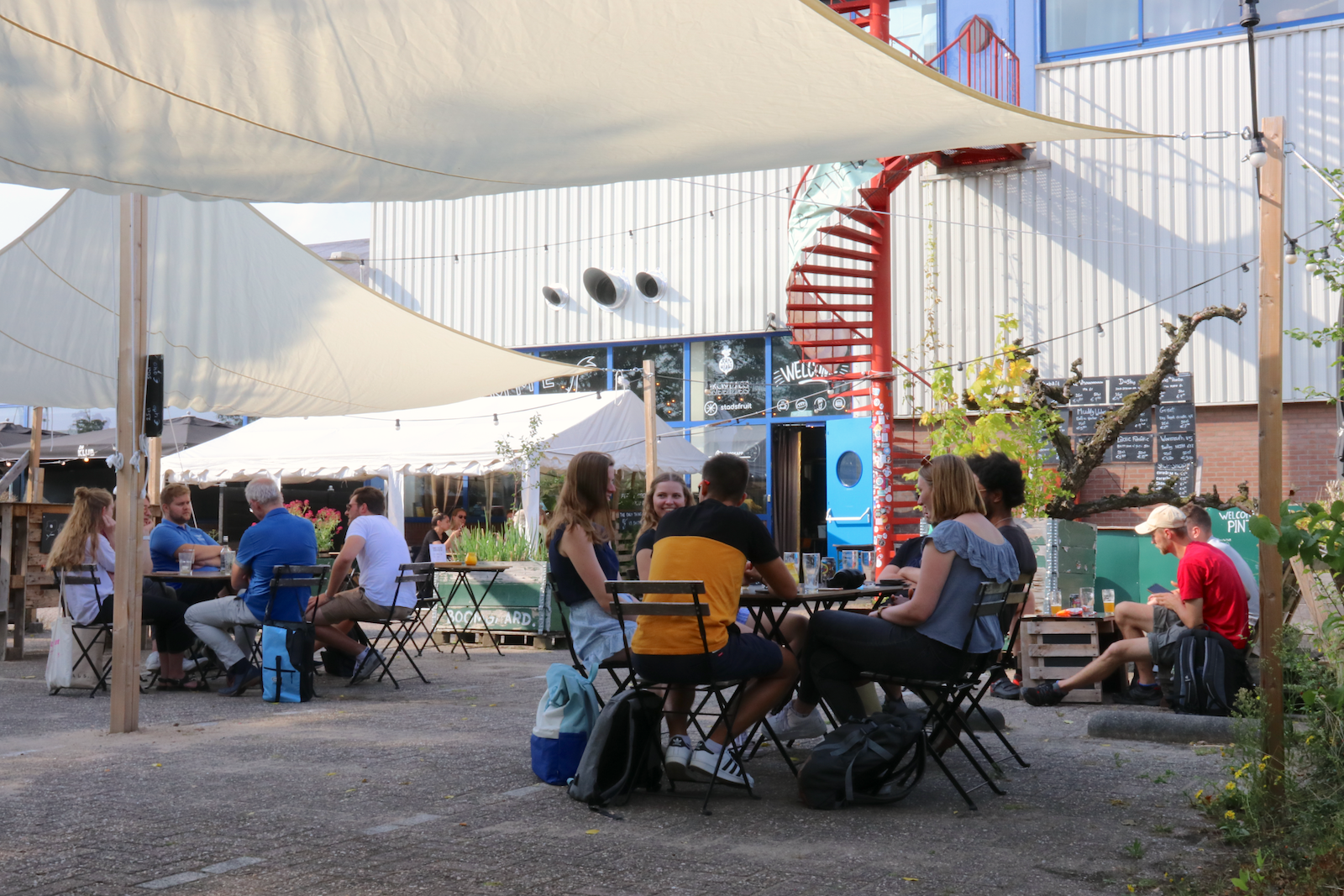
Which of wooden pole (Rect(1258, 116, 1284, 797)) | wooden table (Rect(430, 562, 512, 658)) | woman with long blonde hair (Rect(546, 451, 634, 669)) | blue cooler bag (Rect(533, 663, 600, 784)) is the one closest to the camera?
wooden pole (Rect(1258, 116, 1284, 797))

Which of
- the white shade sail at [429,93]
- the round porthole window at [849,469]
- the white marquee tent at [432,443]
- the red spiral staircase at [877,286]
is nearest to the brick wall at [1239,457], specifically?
the red spiral staircase at [877,286]

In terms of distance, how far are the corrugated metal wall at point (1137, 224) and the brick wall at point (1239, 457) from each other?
10.4 inches

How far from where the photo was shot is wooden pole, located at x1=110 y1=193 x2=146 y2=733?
5449mm

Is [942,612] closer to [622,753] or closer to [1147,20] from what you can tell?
[622,753]

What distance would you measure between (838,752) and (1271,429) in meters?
1.68

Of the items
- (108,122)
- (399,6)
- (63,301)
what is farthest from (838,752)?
(63,301)

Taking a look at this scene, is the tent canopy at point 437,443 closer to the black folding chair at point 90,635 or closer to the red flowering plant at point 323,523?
the red flowering plant at point 323,523

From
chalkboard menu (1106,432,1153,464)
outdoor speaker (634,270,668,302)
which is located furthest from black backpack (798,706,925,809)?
outdoor speaker (634,270,668,302)

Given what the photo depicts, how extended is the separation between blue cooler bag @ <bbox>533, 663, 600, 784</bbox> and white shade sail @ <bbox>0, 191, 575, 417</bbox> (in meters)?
4.10

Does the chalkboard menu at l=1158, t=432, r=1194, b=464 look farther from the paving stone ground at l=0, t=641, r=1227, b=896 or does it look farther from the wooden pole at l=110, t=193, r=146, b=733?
the wooden pole at l=110, t=193, r=146, b=733

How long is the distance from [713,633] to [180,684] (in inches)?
169

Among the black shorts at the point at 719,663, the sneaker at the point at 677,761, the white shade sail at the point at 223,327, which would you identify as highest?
the white shade sail at the point at 223,327

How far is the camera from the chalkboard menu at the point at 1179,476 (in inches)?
537

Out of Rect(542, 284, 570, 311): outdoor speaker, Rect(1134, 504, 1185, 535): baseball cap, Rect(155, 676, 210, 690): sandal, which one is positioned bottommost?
Rect(155, 676, 210, 690): sandal
